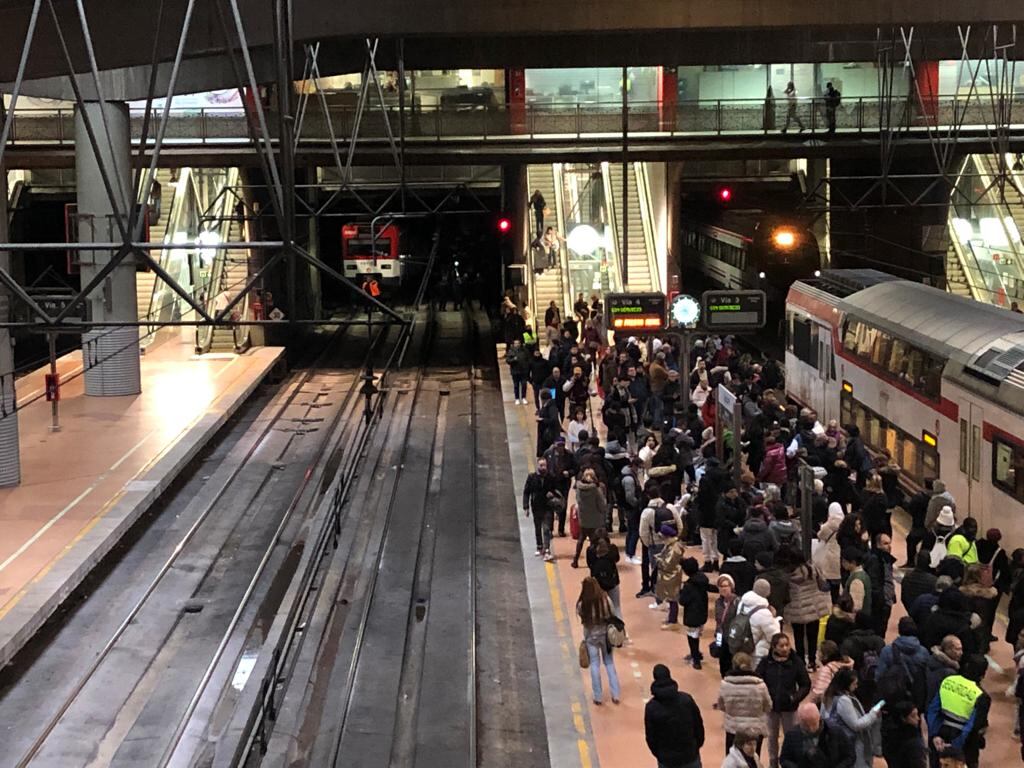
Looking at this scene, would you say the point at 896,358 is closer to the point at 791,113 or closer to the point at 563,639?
the point at 563,639

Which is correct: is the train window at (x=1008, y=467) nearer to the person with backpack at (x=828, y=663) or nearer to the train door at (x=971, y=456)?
the train door at (x=971, y=456)

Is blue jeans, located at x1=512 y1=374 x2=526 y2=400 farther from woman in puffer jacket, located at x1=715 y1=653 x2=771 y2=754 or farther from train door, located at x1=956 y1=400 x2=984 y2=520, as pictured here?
woman in puffer jacket, located at x1=715 y1=653 x2=771 y2=754

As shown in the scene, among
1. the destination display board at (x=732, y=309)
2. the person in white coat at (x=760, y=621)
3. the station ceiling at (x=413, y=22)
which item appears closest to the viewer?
the person in white coat at (x=760, y=621)

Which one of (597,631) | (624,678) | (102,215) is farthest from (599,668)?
(102,215)

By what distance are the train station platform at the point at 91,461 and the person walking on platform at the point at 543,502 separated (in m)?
5.66

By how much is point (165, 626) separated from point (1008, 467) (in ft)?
31.7

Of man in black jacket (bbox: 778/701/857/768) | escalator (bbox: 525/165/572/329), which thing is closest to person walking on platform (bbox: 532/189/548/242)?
escalator (bbox: 525/165/572/329)

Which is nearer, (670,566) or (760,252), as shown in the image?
(670,566)

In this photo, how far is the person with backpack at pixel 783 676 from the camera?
430 inches

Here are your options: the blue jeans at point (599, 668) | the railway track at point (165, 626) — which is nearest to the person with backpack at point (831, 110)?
the railway track at point (165, 626)

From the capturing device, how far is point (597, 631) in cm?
1310

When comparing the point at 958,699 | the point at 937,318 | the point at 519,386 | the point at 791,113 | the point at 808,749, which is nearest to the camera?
the point at 808,749

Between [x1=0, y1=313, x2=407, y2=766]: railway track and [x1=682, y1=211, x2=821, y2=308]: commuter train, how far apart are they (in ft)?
50.0

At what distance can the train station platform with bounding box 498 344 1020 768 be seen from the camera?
12.3 meters
